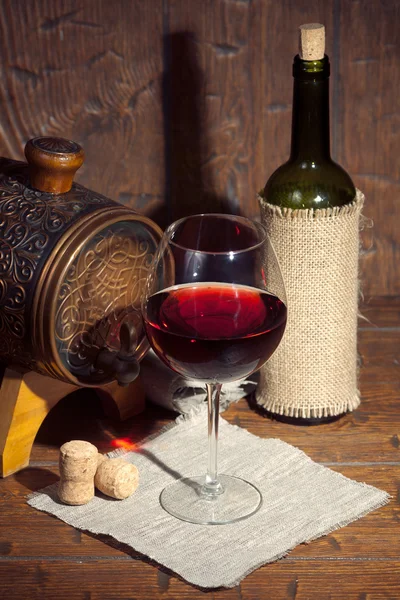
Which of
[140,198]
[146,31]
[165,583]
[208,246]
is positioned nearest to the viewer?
[165,583]

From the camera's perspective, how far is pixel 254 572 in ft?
3.46

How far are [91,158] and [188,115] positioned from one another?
0.19 meters

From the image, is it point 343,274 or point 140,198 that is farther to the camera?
point 140,198

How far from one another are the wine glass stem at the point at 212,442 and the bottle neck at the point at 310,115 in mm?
372

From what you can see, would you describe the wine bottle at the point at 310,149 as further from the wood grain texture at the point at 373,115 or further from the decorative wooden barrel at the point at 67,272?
the wood grain texture at the point at 373,115

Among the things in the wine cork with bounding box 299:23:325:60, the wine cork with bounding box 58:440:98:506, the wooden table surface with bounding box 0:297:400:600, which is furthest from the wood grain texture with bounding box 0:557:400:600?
the wine cork with bounding box 299:23:325:60

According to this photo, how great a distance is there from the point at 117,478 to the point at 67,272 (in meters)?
0.27

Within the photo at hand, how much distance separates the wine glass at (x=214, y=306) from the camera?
1.05 m

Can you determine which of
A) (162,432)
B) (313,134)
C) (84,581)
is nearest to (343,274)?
(313,134)

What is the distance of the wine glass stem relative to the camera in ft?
3.77

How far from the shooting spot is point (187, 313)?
1.08m

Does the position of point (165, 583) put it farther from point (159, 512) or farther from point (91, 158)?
point (91, 158)

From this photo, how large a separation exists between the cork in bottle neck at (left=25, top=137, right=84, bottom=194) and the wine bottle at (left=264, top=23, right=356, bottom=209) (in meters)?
0.29

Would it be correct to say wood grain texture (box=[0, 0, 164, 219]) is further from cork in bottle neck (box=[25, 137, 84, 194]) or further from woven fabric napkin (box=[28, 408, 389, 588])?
woven fabric napkin (box=[28, 408, 389, 588])
